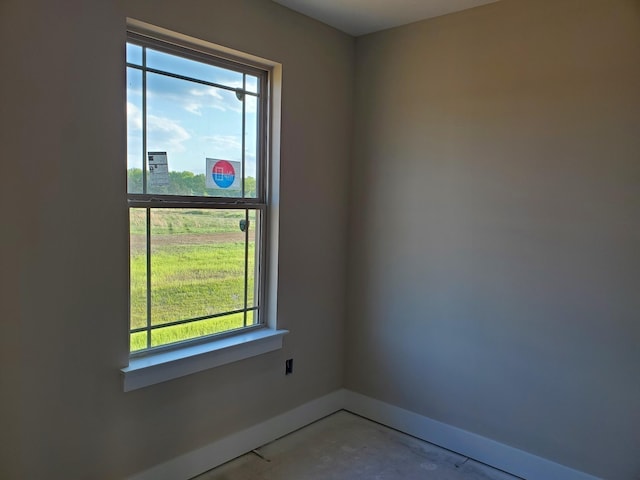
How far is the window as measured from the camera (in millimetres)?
2234

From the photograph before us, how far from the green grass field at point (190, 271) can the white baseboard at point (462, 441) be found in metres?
1.10

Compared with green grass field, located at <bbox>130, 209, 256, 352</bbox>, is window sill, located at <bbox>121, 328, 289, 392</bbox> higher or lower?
lower

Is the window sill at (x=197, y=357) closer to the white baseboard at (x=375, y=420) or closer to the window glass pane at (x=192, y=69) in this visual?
the white baseboard at (x=375, y=420)

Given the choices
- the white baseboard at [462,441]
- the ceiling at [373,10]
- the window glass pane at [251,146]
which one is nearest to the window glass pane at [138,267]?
the window glass pane at [251,146]

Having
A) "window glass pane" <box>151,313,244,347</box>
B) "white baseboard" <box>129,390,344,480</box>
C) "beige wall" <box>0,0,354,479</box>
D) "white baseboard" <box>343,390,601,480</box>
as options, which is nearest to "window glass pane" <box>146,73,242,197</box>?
"beige wall" <box>0,0,354,479</box>

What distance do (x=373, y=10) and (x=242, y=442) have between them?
262 cm

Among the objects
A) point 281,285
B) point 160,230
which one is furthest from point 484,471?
point 160,230

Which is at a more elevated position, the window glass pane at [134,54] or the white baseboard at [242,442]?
the window glass pane at [134,54]

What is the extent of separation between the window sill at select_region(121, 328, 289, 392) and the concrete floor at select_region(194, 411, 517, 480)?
58 centimetres

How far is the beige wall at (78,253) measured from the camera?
1799mm

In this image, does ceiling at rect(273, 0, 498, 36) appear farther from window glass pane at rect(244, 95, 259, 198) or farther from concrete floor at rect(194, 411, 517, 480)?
concrete floor at rect(194, 411, 517, 480)

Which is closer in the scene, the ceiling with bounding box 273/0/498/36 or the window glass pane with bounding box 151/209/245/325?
the window glass pane with bounding box 151/209/245/325

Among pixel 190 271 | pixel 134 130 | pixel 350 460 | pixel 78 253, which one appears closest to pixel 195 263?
pixel 190 271

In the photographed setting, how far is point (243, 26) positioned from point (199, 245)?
3.95ft
